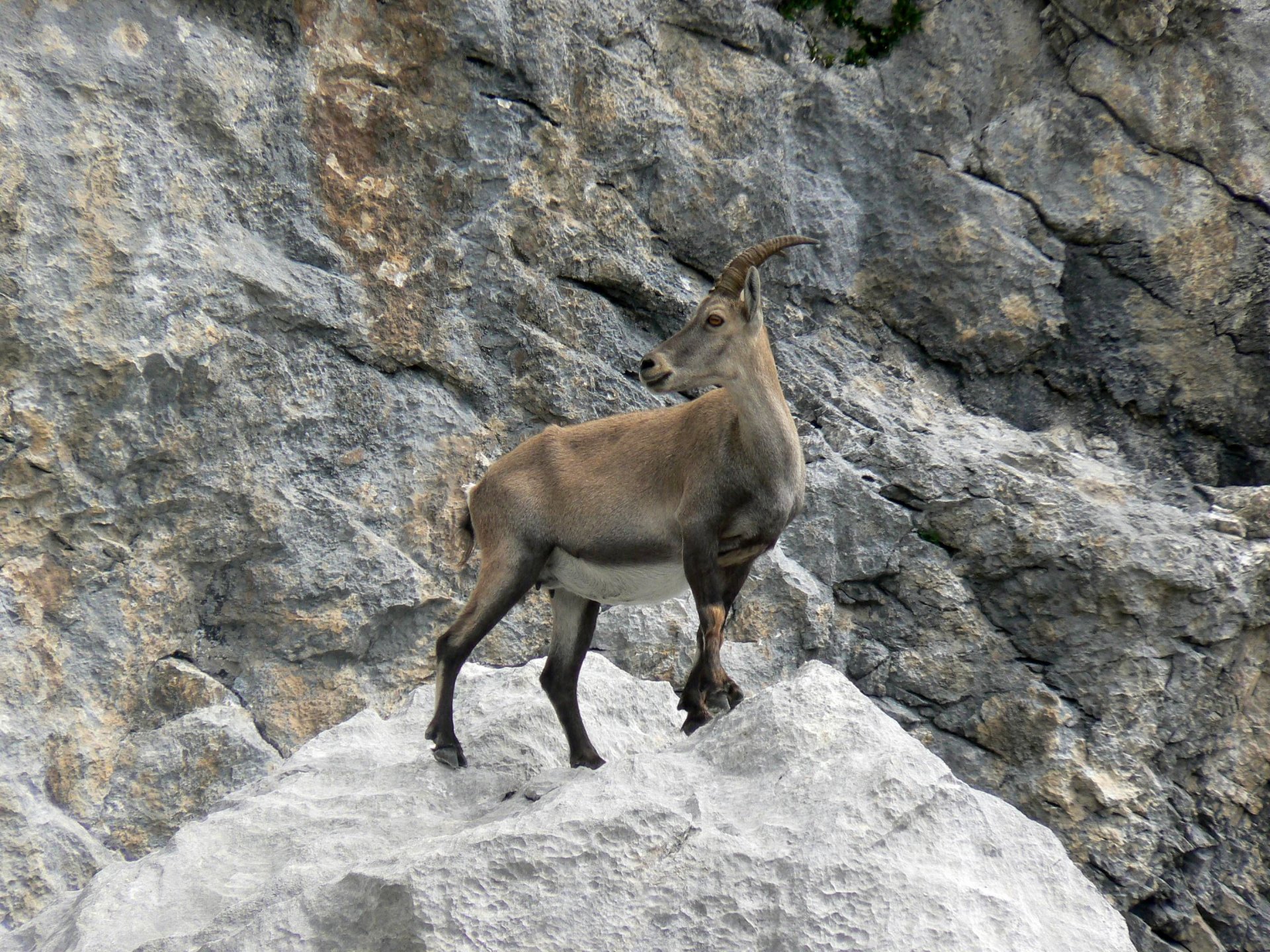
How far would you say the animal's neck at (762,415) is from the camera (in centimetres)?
559

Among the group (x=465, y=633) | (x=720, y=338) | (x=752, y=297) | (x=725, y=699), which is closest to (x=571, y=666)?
(x=465, y=633)

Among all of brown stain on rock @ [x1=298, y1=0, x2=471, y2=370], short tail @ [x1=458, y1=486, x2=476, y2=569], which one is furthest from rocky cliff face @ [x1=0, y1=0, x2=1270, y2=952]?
short tail @ [x1=458, y1=486, x2=476, y2=569]

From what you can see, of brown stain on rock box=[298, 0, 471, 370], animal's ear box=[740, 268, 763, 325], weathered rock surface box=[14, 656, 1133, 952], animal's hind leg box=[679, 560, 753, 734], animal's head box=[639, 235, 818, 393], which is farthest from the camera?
brown stain on rock box=[298, 0, 471, 370]

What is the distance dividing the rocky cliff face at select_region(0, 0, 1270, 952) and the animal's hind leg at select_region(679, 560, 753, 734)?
256cm

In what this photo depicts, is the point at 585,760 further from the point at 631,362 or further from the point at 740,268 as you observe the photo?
the point at 631,362

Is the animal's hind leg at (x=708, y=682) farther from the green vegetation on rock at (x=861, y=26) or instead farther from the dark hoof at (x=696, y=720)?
the green vegetation on rock at (x=861, y=26)

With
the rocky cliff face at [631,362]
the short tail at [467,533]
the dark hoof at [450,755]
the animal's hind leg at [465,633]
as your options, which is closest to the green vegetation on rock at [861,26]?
the rocky cliff face at [631,362]

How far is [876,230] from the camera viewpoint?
9.55 meters

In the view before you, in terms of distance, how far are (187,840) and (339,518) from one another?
9.31ft

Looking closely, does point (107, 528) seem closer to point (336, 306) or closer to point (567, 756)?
point (336, 306)

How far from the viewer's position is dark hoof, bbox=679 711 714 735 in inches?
215

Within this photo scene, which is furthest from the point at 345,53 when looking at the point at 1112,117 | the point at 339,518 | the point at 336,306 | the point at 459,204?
the point at 1112,117

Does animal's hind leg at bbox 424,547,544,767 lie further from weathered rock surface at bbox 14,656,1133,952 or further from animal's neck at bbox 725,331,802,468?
animal's neck at bbox 725,331,802,468

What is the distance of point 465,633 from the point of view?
18.8 ft
